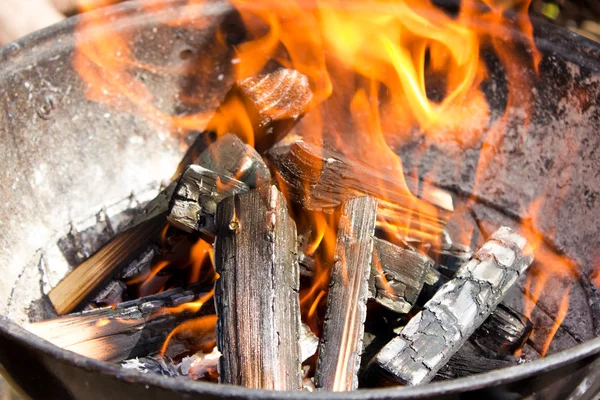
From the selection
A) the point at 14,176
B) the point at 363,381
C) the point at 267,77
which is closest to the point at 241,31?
the point at 267,77

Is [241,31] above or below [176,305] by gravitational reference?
above

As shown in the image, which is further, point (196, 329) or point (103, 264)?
point (103, 264)

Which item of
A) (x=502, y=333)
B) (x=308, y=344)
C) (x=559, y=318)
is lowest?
(x=559, y=318)


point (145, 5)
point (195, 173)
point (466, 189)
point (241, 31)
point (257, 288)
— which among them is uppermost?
point (145, 5)

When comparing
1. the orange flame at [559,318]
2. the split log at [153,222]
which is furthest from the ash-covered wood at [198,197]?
the orange flame at [559,318]

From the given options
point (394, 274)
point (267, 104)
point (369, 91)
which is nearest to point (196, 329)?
point (394, 274)

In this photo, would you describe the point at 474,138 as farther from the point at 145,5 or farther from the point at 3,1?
the point at 3,1

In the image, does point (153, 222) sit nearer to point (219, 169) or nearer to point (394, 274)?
point (219, 169)
